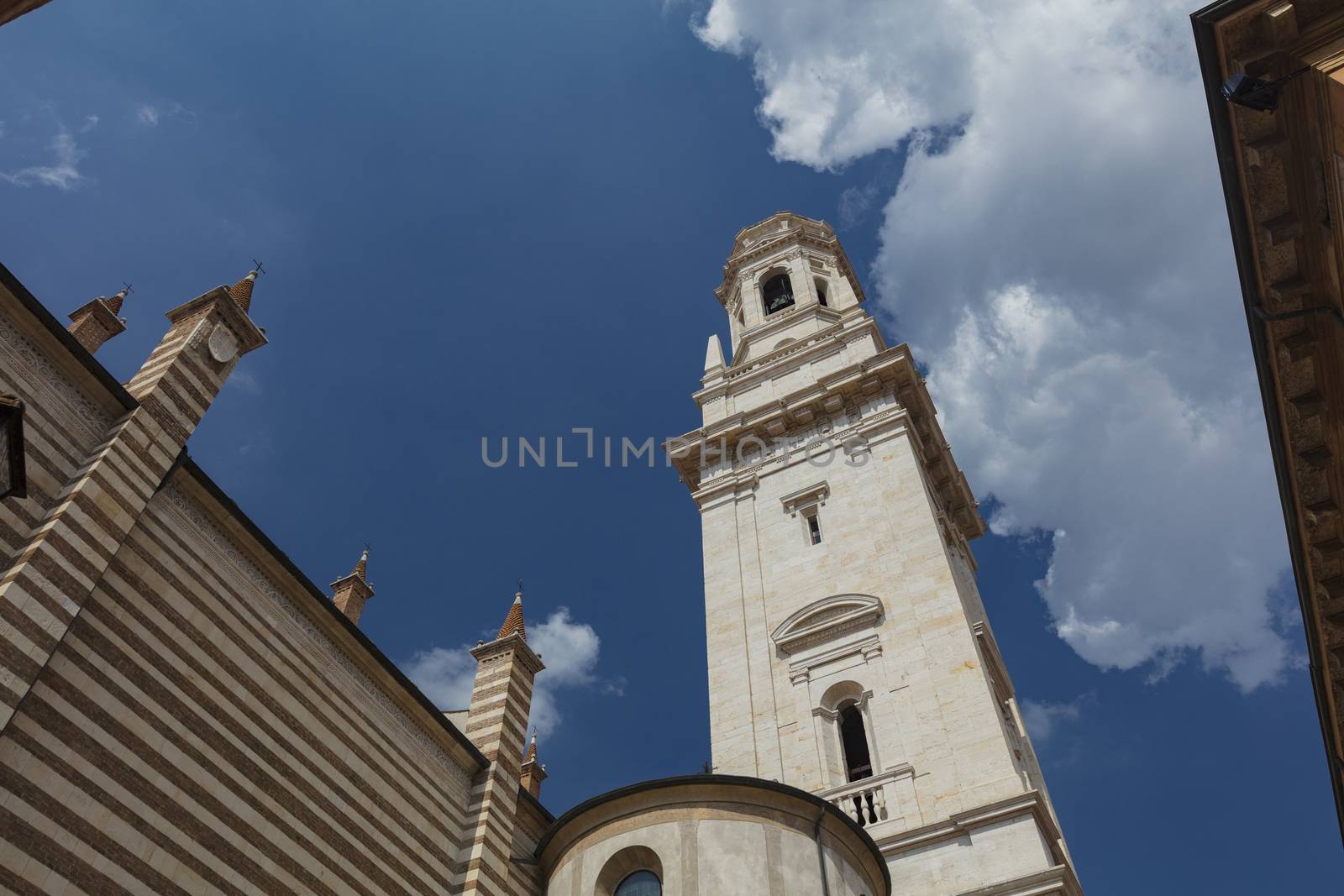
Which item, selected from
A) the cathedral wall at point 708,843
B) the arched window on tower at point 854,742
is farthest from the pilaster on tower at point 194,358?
the arched window on tower at point 854,742

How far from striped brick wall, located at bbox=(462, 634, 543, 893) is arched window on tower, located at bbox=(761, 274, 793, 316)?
2321 cm

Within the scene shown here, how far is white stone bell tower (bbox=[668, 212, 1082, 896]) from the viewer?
19016 mm

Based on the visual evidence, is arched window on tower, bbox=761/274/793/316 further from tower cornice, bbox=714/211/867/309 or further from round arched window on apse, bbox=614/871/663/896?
round arched window on apse, bbox=614/871/663/896

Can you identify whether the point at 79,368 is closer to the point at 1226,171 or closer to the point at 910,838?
the point at 1226,171

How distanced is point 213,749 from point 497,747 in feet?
18.9

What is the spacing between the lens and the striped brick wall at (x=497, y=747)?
15.5 m

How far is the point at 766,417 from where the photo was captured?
30.5 m

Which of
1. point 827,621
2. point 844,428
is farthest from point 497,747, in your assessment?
point 844,428

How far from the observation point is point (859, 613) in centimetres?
2383

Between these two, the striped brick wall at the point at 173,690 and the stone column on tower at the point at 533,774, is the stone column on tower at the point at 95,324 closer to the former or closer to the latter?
the striped brick wall at the point at 173,690

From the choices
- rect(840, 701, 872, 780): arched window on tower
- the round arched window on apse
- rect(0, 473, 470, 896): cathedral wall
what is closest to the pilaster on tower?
rect(0, 473, 470, 896): cathedral wall

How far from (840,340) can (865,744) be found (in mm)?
14395

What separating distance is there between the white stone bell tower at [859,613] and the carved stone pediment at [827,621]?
43 mm

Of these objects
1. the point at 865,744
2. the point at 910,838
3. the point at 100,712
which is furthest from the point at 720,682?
the point at 100,712
